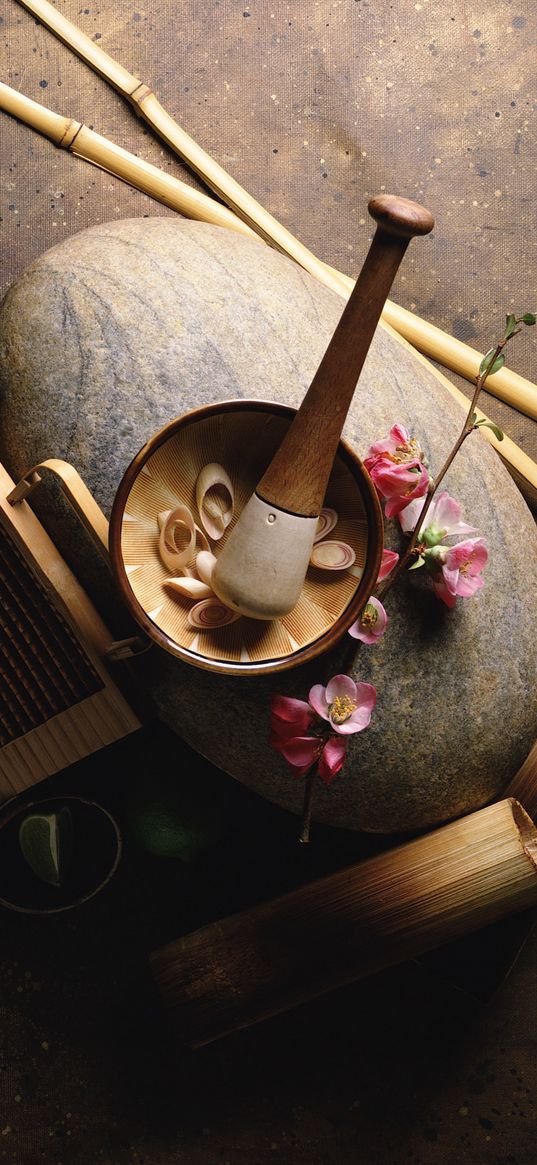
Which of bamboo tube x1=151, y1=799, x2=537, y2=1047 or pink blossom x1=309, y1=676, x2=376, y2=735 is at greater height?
pink blossom x1=309, y1=676, x2=376, y2=735

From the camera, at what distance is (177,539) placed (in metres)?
1.25

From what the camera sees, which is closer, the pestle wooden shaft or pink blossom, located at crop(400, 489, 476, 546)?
the pestle wooden shaft

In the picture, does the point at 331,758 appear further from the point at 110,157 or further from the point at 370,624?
the point at 110,157

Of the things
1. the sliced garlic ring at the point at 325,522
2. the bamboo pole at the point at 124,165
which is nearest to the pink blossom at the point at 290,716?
the sliced garlic ring at the point at 325,522

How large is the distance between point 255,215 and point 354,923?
4.56 ft

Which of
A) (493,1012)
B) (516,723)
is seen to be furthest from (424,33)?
(493,1012)

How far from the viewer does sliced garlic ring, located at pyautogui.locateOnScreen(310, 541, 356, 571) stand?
1230mm

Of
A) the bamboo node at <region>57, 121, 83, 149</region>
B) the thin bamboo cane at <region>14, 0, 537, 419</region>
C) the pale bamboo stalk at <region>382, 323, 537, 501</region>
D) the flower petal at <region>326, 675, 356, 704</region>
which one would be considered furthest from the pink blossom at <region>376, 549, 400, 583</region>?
the bamboo node at <region>57, 121, 83, 149</region>

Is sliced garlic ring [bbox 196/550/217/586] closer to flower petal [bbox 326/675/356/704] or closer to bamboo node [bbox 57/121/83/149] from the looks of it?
flower petal [bbox 326/675/356/704]

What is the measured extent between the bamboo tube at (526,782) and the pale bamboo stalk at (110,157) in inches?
46.3

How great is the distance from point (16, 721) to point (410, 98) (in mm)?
1582

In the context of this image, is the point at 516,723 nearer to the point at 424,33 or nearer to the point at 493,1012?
the point at 493,1012

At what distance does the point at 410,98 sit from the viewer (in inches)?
76.8

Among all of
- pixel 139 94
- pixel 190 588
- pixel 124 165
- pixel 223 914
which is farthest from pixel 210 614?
pixel 139 94
